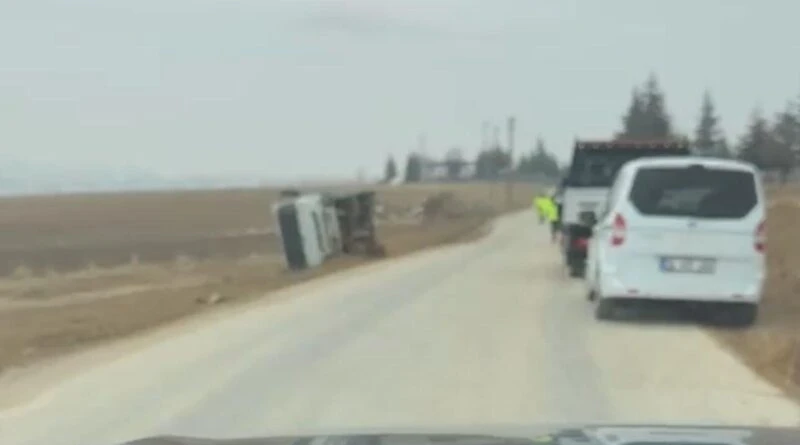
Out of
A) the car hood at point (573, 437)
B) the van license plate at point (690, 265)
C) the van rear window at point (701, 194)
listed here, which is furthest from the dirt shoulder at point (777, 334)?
the car hood at point (573, 437)

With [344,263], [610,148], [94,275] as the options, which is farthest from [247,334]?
[94,275]

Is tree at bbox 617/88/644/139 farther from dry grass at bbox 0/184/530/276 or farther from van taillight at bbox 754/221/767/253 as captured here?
van taillight at bbox 754/221/767/253

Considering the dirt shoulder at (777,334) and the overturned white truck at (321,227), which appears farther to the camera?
the overturned white truck at (321,227)

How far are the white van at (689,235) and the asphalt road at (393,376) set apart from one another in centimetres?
63

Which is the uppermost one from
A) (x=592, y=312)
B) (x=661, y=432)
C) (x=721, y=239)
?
(x=661, y=432)

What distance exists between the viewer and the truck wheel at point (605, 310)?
2027 centimetres

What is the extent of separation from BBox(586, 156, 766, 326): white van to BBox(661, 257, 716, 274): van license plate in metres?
0.01

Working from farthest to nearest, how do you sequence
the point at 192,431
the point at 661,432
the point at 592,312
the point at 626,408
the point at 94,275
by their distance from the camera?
1. the point at 94,275
2. the point at 592,312
3. the point at 626,408
4. the point at 192,431
5. the point at 661,432

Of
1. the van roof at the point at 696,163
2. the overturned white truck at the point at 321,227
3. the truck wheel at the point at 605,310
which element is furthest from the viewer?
the overturned white truck at the point at 321,227

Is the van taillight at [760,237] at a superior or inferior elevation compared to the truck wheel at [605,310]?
superior

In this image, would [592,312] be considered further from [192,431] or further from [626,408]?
[192,431]

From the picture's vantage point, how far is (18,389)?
46.6 feet

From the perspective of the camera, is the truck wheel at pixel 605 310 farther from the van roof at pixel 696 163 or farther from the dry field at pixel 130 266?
the dry field at pixel 130 266

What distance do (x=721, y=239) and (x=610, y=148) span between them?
38.3ft
